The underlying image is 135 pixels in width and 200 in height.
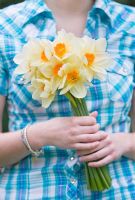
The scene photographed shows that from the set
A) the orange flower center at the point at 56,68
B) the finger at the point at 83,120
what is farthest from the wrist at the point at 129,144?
the orange flower center at the point at 56,68

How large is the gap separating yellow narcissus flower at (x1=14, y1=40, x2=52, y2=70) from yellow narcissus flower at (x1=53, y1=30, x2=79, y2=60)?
0.08 feet

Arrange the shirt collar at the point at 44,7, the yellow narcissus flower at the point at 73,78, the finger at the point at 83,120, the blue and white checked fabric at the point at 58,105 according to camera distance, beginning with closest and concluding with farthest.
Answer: the yellow narcissus flower at the point at 73,78 < the finger at the point at 83,120 < the blue and white checked fabric at the point at 58,105 < the shirt collar at the point at 44,7

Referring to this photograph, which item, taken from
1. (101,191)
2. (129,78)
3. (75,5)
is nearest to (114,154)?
(101,191)

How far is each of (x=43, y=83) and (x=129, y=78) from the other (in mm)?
464

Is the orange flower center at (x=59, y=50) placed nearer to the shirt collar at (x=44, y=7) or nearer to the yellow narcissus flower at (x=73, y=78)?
the yellow narcissus flower at (x=73, y=78)

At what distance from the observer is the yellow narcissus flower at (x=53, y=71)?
241cm

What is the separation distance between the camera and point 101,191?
104 inches

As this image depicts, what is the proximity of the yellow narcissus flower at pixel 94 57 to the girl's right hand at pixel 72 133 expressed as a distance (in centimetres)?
18

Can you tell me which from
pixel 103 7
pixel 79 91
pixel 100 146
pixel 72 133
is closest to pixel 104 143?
pixel 100 146

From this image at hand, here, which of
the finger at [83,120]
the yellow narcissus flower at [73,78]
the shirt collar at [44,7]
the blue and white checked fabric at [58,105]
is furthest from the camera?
the shirt collar at [44,7]

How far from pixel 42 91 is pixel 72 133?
21 centimetres

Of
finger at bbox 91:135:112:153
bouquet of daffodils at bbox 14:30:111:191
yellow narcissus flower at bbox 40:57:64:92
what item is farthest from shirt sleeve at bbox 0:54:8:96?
finger at bbox 91:135:112:153

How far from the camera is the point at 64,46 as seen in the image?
2.44m

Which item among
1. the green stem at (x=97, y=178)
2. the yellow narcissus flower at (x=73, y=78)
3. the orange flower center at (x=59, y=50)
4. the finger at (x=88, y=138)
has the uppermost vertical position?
the orange flower center at (x=59, y=50)
